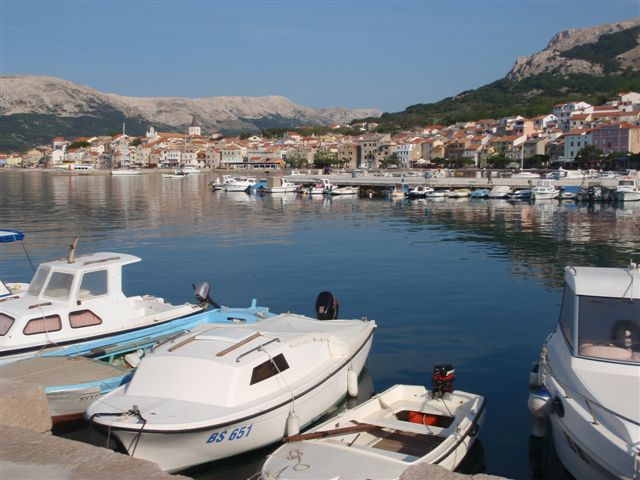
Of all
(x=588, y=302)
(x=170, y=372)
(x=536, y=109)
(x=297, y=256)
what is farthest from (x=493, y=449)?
(x=536, y=109)

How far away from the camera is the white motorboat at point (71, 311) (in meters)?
12.2

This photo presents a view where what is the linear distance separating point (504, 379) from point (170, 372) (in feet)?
24.1

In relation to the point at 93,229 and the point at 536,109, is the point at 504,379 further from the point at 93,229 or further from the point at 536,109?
the point at 536,109

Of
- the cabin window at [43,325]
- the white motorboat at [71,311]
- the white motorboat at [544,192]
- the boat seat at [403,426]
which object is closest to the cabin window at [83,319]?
the white motorboat at [71,311]

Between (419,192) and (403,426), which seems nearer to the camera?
(403,426)

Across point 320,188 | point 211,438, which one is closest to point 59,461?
point 211,438

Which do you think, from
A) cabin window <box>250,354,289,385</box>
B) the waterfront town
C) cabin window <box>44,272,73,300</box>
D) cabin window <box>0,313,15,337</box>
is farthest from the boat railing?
the waterfront town

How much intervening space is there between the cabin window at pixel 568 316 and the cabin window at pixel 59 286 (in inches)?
364

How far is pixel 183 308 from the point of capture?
14.6 metres

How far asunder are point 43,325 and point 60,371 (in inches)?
71.9

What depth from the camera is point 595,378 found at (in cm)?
845

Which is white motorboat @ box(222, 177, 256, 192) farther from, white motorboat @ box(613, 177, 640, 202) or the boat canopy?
the boat canopy

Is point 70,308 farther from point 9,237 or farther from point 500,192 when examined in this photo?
point 500,192

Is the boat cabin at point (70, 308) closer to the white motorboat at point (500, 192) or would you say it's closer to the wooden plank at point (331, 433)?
the wooden plank at point (331, 433)
